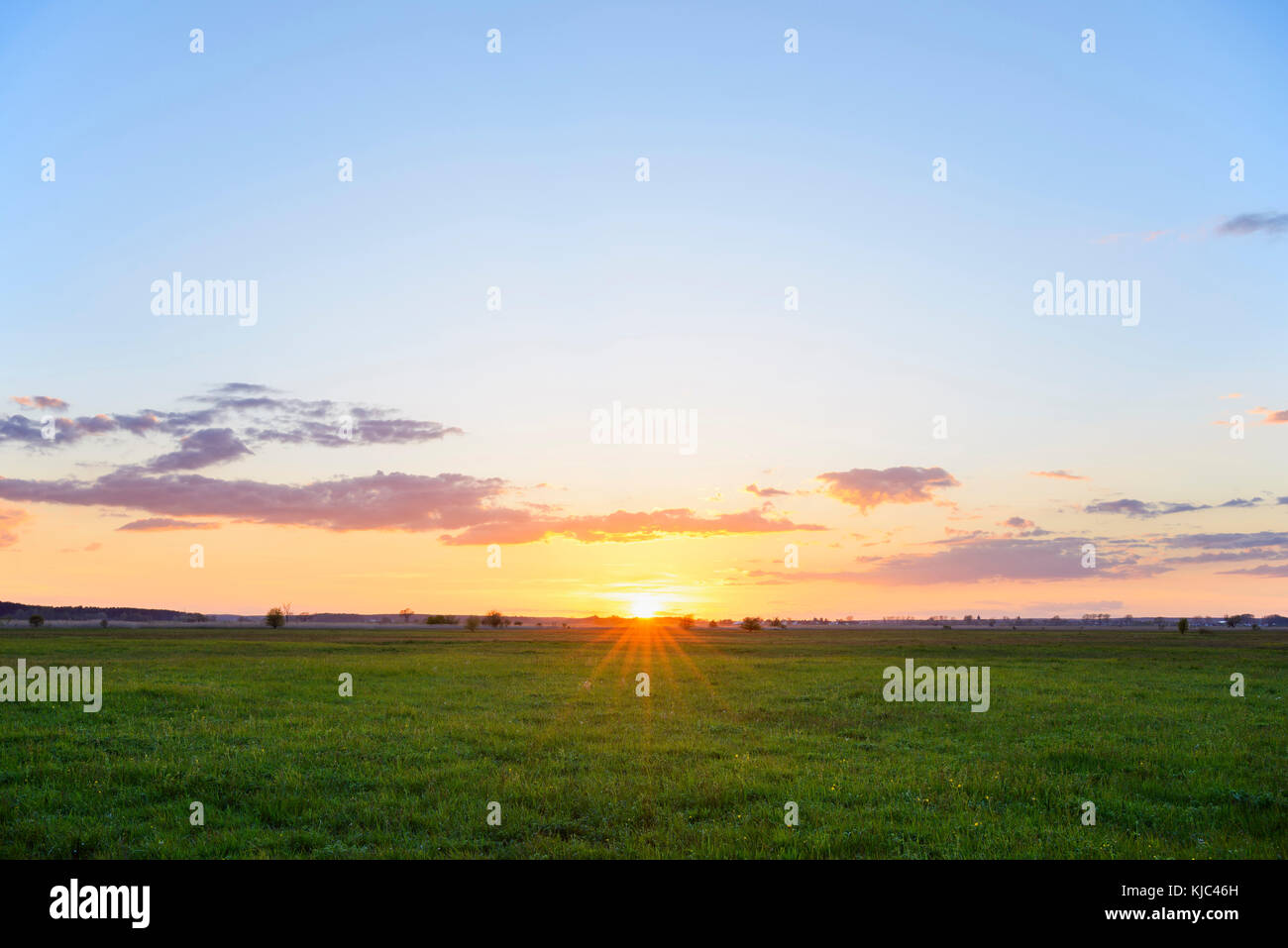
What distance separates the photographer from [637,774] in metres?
17.9

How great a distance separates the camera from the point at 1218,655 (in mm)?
66562

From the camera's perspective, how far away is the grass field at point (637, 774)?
13.3 meters

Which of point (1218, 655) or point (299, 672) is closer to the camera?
point (299, 672)

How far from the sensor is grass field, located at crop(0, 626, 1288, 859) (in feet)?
43.6

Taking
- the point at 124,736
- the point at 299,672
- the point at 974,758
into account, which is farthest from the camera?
the point at 299,672

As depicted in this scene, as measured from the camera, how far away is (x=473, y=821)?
14344mm

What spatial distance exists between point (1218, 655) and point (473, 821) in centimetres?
7483
